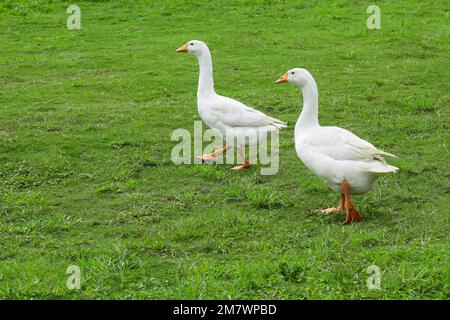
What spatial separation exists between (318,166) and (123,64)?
8.26 metres

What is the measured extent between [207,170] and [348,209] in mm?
2394

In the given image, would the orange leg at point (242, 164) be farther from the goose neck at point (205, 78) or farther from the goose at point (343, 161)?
the goose at point (343, 161)

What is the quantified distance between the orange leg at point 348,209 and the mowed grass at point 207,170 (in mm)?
107

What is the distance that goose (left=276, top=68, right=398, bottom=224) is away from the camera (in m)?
7.09

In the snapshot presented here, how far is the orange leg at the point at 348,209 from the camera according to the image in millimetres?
7133

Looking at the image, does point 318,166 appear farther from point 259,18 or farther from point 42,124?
point 259,18

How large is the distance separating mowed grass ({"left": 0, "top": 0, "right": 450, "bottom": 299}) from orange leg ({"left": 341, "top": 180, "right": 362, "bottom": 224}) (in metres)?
0.11

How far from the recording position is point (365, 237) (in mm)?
6699

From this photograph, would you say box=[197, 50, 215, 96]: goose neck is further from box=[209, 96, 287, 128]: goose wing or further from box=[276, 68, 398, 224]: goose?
box=[276, 68, 398, 224]: goose

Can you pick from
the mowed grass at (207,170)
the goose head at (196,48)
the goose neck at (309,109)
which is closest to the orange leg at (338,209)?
the mowed grass at (207,170)

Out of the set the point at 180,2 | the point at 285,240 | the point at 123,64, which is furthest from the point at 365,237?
the point at 180,2

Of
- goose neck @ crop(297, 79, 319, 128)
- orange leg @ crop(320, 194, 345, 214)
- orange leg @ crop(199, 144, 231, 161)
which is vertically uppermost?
goose neck @ crop(297, 79, 319, 128)

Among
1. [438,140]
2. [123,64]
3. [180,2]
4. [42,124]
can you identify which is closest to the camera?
[438,140]

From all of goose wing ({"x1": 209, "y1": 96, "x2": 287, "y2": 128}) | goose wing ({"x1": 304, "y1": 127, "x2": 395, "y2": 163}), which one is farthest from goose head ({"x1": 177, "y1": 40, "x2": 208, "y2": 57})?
goose wing ({"x1": 304, "y1": 127, "x2": 395, "y2": 163})
